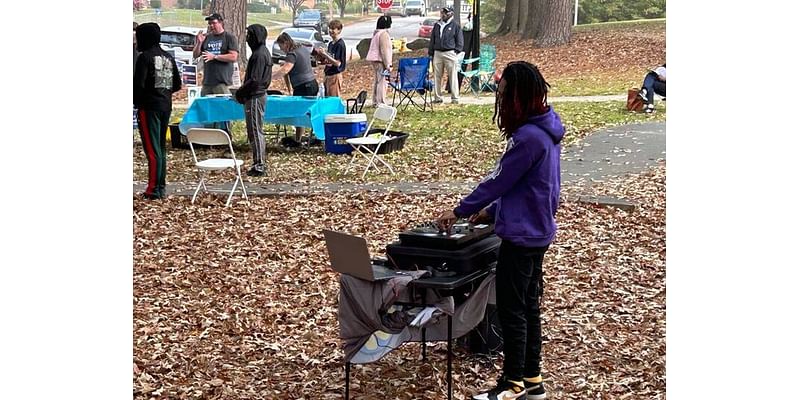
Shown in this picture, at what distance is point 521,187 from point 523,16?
2376cm

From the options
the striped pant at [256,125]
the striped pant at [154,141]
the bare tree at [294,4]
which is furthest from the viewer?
the bare tree at [294,4]

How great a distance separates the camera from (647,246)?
7730 millimetres

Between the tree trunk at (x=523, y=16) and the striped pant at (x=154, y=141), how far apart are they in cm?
1880

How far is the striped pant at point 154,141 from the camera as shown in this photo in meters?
9.48

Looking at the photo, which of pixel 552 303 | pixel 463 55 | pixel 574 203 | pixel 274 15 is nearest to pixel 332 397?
pixel 552 303

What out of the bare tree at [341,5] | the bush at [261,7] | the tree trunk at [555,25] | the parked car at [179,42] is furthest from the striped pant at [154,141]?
the bare tree at [341,5]

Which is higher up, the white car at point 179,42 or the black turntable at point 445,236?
the white car at point 179,42

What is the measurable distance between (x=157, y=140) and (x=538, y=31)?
18.1 metres

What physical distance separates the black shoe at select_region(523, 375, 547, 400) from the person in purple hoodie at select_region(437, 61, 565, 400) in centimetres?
32

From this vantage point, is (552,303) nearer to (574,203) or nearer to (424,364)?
(424,364)

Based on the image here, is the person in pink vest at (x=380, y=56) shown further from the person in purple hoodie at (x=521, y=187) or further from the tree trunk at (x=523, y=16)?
the person in purple hoodie at (x=521, y=187)

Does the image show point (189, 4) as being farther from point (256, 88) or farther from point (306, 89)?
point (256, 88)

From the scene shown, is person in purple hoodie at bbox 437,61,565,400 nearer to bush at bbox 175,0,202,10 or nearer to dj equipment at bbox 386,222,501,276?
dj equipment at bbox 386,222,501,276

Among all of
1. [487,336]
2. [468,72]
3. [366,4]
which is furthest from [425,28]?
[487,336]
